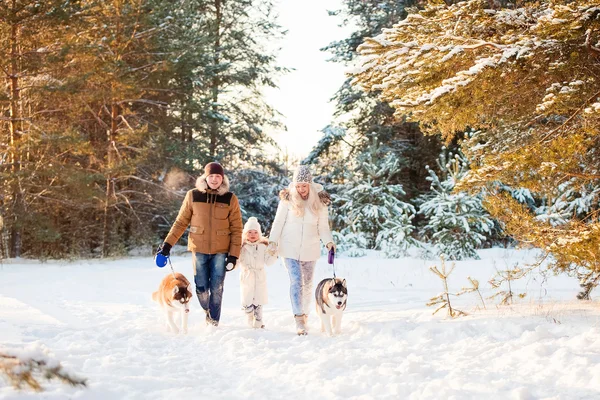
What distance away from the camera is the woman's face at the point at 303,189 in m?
6.40

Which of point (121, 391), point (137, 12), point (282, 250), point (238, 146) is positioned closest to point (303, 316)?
point (282, 250)

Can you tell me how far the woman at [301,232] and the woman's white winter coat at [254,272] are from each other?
281 millimetres

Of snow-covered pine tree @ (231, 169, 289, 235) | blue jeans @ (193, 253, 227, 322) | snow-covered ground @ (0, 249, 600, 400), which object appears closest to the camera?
snow-covered ground @ (0, 249, 600, 400)

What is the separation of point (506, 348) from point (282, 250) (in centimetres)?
284

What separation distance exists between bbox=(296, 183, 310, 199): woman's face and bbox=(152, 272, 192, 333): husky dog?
1817 millimetres

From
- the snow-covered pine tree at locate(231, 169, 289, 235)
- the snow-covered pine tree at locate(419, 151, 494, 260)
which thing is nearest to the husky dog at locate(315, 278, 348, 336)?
the snow-covered pine tree at locate(419, 151, 494, 260)

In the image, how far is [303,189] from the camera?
21.1 ft

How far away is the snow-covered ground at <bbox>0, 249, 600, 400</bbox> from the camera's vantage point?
3.77m

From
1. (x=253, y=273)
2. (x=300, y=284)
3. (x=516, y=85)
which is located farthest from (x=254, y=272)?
(x=516, y=85)

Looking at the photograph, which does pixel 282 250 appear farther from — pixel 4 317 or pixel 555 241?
pixel 4 317

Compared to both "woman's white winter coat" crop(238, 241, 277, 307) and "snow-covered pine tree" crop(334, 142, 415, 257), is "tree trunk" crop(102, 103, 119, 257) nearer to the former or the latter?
"snow-covered pine tree" crop(334, 142, 415, 257)

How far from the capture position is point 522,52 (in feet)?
15.2

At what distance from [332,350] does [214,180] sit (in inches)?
101

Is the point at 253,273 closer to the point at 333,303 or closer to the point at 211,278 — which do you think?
the point at 211,278
